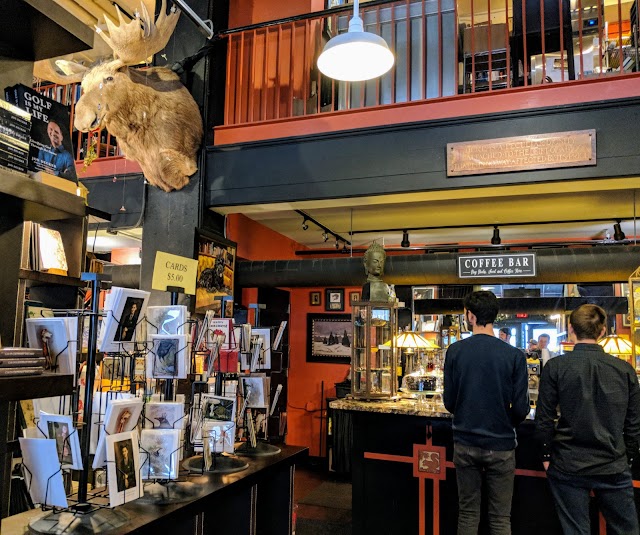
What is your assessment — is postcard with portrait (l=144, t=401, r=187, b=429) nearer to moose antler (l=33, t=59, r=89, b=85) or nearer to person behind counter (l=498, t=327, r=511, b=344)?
moose antler (l=33, t=59, r=89, b=85)

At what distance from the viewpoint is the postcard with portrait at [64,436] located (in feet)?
6.27

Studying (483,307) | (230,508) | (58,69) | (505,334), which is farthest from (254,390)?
(505,334)

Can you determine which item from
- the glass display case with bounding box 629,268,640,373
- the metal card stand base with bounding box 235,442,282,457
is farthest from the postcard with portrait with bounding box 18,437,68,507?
the glass display case with bounding box 629,268,640,373

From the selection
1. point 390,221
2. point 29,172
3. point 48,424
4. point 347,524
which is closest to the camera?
point 29,172

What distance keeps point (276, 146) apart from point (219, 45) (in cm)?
138

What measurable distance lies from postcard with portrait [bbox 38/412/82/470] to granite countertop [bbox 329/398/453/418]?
2.57m

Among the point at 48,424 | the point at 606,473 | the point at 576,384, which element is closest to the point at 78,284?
the point at 48,424

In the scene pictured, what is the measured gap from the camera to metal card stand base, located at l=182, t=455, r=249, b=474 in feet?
8.51

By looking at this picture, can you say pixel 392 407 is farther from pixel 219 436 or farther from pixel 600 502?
pixel 219 436

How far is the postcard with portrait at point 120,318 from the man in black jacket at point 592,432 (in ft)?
7.43

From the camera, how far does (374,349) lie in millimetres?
4875

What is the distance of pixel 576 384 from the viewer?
3025 millimetres

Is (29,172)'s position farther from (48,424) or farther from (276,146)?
(276,146)

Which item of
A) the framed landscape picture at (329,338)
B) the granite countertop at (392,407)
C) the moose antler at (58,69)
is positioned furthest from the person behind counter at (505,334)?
the moose antler at (58,69)
